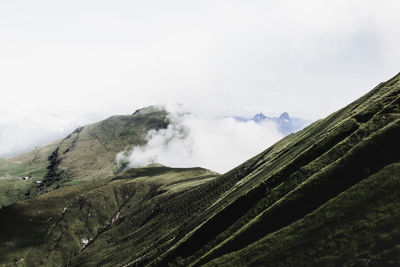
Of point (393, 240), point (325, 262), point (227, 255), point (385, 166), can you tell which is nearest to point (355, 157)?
point (385, 166)

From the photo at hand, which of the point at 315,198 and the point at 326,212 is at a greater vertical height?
the point at 315,198

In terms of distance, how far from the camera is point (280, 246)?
10950 cm

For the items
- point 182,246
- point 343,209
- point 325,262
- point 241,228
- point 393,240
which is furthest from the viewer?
point 182,246

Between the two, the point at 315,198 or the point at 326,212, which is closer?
the point at 326,212

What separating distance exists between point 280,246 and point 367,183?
45967mm

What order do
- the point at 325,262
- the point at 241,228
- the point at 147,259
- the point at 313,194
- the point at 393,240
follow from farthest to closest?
the point at 147,259, the point at 241,228, the point at 313,194, the point at 325,262, the point at 393,240

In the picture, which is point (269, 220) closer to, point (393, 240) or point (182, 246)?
point (393, 240)

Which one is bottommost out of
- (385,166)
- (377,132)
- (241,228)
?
(241,228)

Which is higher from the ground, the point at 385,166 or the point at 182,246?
the point at 385,166

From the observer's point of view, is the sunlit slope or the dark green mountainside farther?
the sunlit slope

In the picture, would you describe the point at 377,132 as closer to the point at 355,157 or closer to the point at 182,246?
the point at 355,157

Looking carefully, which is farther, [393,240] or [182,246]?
[182,246]

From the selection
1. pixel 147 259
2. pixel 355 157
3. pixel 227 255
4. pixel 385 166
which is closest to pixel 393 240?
pixel 385 166

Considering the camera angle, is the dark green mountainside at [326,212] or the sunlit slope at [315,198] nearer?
the dark green mountainside at [326,212]
